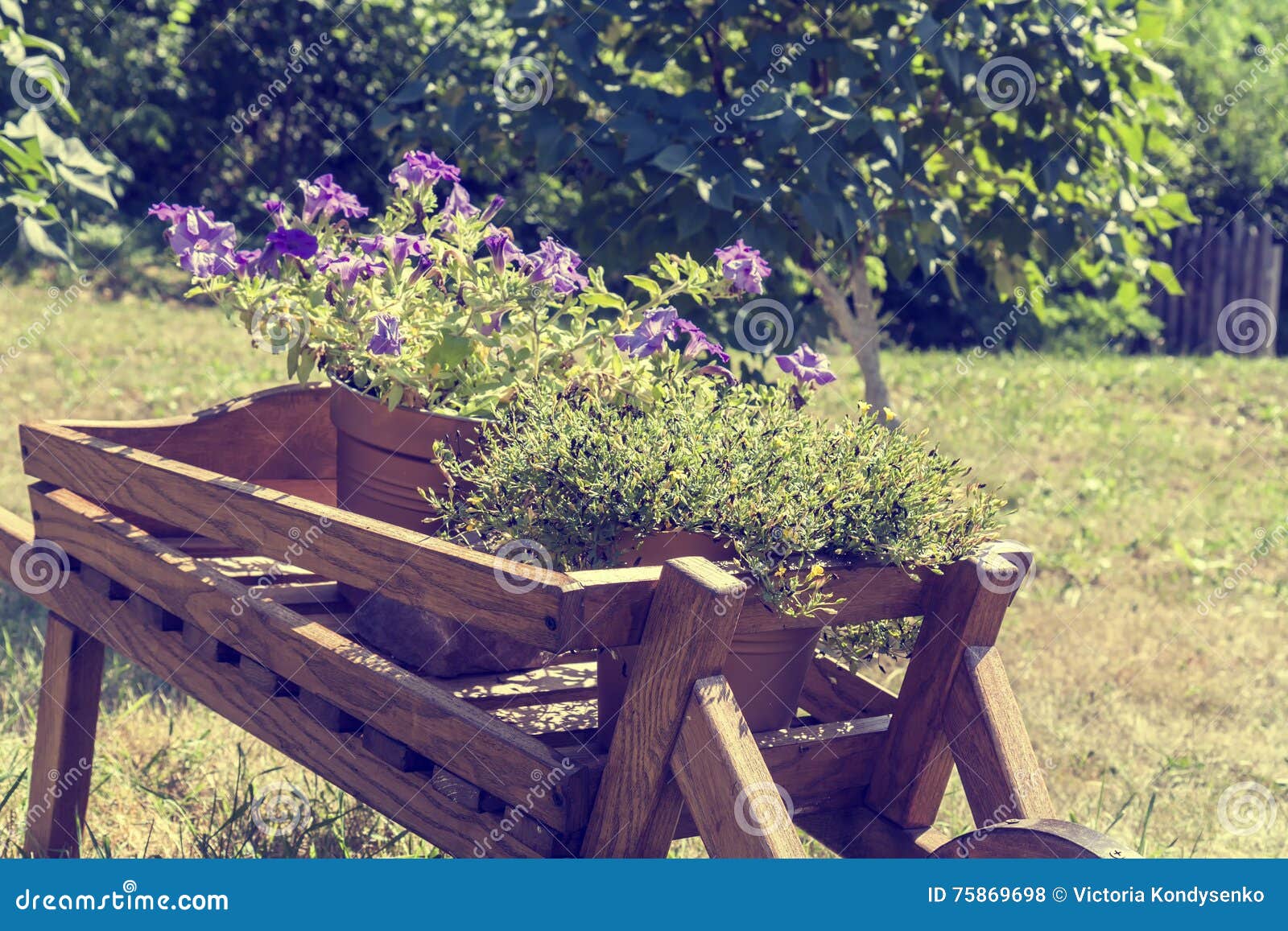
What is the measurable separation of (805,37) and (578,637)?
2.44m

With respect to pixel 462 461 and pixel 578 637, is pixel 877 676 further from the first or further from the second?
pixel 578 637

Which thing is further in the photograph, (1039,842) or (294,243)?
(294,243)

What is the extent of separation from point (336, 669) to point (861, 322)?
2882 millimetres

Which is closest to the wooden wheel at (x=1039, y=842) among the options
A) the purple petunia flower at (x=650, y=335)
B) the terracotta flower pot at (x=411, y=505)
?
the terracotta flower pot at (x=411, y=505)

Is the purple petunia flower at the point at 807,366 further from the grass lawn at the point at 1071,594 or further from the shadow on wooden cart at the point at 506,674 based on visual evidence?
the grass lawn at the point at 1071,594

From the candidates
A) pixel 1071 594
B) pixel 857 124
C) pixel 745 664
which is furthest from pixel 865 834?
pixel 1071 594

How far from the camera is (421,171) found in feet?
7.77

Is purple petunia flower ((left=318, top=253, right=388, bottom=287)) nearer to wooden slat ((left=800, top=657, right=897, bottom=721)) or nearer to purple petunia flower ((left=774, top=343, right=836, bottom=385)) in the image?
purple petunia flower ((left=774, top=343, right=836, bottom=385))

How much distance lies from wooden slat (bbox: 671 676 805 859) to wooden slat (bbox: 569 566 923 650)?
125 mm

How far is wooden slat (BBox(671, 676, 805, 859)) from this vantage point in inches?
61.5

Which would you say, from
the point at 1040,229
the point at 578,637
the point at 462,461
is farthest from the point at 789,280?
the point at 578,637

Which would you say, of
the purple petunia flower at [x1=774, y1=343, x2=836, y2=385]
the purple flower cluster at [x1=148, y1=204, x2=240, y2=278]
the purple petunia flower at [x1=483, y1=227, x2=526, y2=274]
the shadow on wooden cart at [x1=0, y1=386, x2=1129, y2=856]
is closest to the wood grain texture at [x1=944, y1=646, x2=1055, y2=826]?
the shadow on wooden cart at [x1=0, y1=386, x2=1129, y2=856]

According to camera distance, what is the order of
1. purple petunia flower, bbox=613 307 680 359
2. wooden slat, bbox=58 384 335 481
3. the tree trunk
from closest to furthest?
purple petunia flower, bbox=613 307 680 359
wooden slat, bbox=58 384 335 481
the tree trunk

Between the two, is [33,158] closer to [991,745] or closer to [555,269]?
[555,269]
